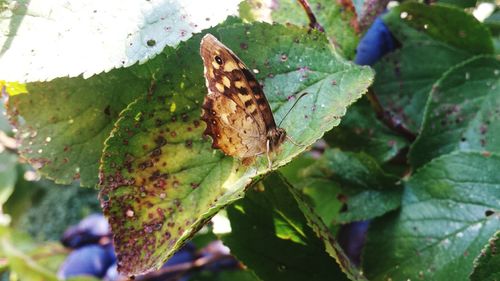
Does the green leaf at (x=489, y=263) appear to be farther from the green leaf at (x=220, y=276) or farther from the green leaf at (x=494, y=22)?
the green leaf at (x=220, y=276)

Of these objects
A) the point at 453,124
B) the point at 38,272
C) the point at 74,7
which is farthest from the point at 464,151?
the point at 38,272

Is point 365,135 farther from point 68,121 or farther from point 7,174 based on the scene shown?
point 7,174

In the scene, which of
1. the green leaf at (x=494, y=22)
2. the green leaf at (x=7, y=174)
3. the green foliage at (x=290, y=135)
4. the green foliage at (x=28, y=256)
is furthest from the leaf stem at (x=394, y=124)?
the green leaf at (x=7, y=174)

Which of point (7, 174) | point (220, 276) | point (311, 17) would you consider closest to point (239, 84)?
point (311, 17)

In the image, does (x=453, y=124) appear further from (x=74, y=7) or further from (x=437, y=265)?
(x=74, y=7)

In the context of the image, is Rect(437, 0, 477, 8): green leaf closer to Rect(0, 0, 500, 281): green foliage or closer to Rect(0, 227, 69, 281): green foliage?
Rect(0, 0, 500, 281): green foliage

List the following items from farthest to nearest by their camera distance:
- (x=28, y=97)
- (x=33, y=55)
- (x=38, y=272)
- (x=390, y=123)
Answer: (x=38, y=272) < (x=390, y=123) < (x=28, y=97) < (x=33, y=55)
